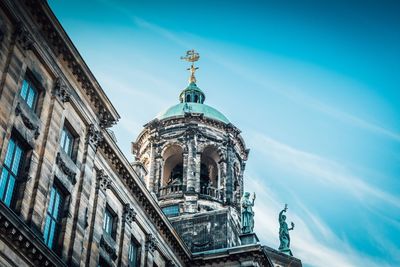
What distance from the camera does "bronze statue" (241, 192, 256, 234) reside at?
43.9m

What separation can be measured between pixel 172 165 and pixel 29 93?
1252 inches

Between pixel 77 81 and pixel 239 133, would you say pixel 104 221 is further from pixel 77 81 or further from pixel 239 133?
pixel 239 133

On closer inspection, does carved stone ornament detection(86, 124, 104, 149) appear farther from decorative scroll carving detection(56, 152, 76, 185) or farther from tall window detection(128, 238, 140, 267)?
tall window detection(128, 238, 140, 267)

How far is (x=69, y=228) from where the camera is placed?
2655 cm

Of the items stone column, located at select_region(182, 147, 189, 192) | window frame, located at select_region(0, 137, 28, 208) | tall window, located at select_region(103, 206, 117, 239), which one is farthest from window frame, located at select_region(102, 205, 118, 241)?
stone column, located at select_region(182, 147, 189, 192)

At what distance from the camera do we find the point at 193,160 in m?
52.8

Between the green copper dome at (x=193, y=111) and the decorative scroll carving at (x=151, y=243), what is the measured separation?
20634mm

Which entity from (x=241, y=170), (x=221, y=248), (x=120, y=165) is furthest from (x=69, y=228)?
(x=241, y=170)

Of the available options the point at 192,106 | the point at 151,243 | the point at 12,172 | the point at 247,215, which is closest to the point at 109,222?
Result: the point at 151,243

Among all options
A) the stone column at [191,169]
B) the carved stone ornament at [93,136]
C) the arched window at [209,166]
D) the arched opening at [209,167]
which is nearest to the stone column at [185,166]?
the stone column at [191,169]

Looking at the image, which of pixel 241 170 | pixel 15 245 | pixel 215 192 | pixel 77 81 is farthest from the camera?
pixel 241 170

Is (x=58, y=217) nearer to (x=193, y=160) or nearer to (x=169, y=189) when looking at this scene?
(x=169, y=189)

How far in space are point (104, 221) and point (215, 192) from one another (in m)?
21.4

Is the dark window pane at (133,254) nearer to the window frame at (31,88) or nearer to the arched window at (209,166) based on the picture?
the window frame at (31,88)
